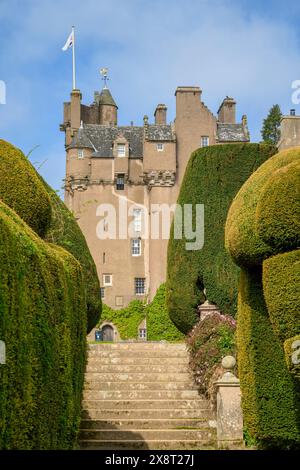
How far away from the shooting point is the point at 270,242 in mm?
9641

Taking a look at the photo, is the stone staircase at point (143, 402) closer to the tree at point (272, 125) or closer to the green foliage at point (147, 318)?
the green foliage at point (147, 318)

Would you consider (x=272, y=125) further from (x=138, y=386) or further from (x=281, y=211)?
(x=281, y=211)

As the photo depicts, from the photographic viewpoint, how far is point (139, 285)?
48.8m

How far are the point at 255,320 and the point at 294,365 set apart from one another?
2.42 meters

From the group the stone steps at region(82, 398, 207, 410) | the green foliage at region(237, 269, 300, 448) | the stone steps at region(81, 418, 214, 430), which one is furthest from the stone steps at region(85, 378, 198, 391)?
the green foliage at region(237, 269, 300, 448)

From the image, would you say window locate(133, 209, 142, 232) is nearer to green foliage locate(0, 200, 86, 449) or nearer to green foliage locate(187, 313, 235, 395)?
green foliage locate(187, 313, 235, 395)

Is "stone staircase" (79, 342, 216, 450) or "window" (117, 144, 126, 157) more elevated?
"window" (117, 144, 126, 157)

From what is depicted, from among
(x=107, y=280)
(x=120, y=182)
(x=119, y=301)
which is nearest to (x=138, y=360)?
(x=119, y=301)

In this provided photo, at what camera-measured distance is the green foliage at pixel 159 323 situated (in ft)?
140

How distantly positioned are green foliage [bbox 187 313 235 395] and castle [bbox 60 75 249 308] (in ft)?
92.7

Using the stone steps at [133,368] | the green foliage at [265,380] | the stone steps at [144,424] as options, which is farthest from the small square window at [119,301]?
the green foliage at [265,380]

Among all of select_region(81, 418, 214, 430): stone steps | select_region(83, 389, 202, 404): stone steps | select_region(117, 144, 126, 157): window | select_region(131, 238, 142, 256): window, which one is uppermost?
select_region(117, 144, 126, 157): window

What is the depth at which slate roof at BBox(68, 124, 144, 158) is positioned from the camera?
50.9 meters

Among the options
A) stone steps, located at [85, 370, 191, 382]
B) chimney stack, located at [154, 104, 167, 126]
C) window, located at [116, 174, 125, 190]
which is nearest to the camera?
stone steps, located at [85, 370, 191, 382]
